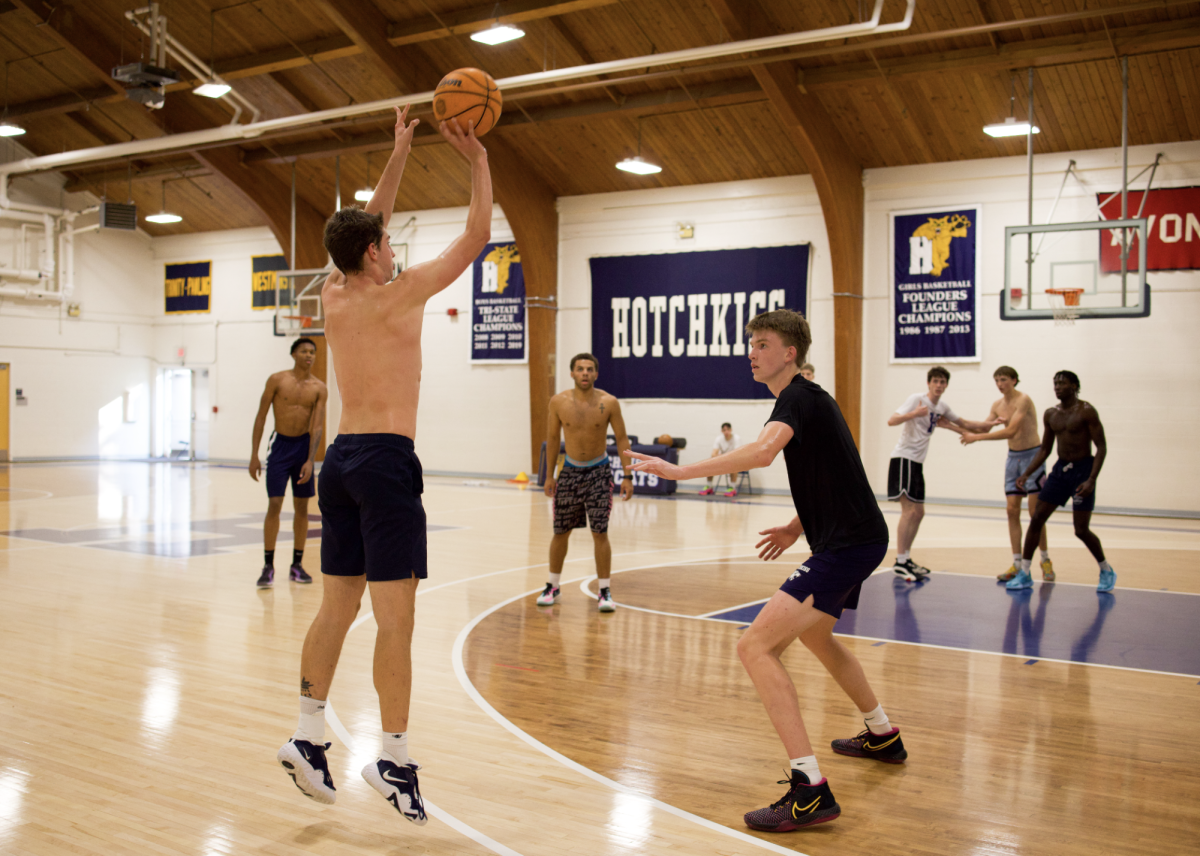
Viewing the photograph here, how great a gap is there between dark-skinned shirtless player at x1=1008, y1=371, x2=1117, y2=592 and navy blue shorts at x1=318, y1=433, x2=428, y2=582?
6.49 m

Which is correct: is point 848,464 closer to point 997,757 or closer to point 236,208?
point 997,757

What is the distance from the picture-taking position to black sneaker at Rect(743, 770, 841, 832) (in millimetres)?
3396

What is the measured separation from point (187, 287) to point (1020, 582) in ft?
76.4

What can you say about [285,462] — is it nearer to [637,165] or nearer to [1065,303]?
[637,165]

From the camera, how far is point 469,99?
414 cm

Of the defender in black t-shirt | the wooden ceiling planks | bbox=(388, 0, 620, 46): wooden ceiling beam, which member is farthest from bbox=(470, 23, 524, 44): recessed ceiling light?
the defender in black t-shirt

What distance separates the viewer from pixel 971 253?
1614 cm

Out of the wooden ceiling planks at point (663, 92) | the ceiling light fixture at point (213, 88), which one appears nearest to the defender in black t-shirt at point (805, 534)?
the wooden ceiling planks at point (663, 92)

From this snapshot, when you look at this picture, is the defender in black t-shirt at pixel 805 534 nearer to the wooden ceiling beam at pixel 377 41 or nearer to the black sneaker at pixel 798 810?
the black sneaker at pixel 798 810

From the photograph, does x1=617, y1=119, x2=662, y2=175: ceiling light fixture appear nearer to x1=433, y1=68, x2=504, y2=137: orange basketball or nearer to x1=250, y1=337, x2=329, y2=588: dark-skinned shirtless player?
x1=250, y1=337, x2=329, y2=588: dark-skinned shirtless player

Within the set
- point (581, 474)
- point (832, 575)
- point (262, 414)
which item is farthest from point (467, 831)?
point (262, 414)

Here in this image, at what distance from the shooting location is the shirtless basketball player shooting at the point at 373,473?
3387 mm

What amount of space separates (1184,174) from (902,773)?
1393 cm

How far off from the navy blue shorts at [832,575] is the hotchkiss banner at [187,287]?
24.6 metres
